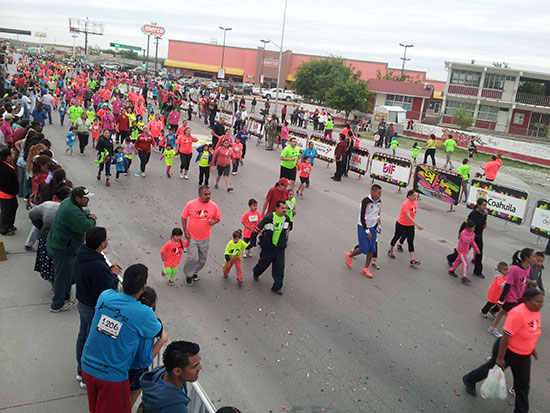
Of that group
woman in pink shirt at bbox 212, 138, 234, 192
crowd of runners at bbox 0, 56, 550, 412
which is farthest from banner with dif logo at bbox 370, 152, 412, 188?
woman in pink shirt at bbox 212, 138, 234, 192

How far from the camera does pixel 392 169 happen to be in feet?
58.2

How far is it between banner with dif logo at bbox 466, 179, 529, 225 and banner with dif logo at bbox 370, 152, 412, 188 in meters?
2.90

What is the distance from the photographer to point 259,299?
7.77 meters

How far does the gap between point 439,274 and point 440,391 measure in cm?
429

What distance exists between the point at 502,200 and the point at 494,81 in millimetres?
39417

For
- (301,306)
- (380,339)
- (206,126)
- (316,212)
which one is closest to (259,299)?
(301,306)

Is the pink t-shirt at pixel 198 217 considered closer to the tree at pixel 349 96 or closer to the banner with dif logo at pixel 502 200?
the banner with dif logo at pixel 502 200

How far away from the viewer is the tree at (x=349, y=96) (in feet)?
133

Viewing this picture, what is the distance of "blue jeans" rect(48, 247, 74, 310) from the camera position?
5945mm

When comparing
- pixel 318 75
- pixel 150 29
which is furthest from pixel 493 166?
pixel 150 29

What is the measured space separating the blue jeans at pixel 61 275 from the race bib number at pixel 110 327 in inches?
102

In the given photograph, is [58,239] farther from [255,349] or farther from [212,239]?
[212,239]

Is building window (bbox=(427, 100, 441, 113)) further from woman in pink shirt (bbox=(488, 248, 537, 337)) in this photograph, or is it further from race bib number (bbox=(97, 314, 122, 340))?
race bib number (bbox=(97, 314, 122, 340))

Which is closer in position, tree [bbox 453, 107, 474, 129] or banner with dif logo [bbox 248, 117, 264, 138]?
banner with dif logo [bbox 248, 117, 264, 138]
